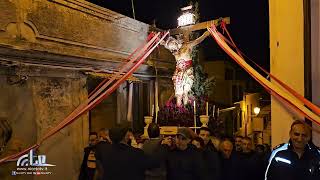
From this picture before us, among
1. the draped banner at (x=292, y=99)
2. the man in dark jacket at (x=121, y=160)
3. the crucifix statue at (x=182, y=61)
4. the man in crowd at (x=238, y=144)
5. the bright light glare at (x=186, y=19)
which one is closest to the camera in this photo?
the draped banner at (x=292, y=99)

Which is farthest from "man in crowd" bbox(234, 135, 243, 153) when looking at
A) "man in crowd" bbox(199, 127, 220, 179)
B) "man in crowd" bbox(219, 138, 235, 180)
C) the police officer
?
the police officer

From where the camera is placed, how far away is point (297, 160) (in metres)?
3.76

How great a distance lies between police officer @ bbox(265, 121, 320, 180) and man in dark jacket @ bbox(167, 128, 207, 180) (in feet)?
3.25

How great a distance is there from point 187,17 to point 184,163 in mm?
8372

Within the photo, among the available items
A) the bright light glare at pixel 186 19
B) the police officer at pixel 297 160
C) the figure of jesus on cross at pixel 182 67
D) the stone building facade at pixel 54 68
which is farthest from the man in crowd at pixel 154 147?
the bright light glare at pixel 186 19

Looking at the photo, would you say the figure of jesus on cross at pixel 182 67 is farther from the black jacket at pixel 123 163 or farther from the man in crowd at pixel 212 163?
the black jacket at pixel 123 163

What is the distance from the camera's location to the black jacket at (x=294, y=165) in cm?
369

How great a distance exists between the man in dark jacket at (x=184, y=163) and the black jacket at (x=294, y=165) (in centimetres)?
99

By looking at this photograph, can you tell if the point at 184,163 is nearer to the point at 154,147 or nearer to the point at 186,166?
the point at 186,166

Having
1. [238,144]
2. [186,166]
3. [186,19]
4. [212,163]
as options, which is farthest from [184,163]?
[186,19]

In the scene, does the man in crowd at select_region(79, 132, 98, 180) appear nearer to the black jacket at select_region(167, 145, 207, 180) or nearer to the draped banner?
the black jacket at select_region(167, 145, 207, 180)

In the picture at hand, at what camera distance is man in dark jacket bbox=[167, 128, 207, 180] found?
4.50 metres

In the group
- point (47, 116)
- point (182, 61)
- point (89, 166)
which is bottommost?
point (89, 166)

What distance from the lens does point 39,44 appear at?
8250 millimetres
